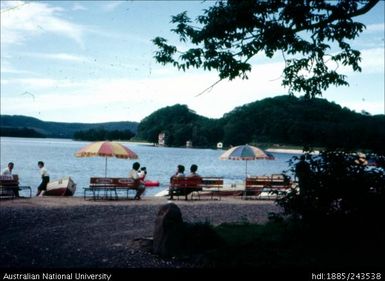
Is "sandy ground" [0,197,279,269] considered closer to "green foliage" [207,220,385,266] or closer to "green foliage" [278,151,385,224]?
"green foliage" [207,220,385,266]

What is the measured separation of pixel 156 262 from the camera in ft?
22.3

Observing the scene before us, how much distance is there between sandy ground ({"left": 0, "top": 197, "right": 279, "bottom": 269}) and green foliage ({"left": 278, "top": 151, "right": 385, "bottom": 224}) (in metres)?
2.28

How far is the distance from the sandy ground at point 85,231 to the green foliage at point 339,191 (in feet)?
7.47

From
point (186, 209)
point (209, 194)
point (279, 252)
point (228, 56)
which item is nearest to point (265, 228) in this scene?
point (279, 252)

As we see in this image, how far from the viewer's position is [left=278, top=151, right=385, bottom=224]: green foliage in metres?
6.71

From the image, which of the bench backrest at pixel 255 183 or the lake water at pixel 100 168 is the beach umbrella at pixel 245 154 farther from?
the lake water at pixel 100 168

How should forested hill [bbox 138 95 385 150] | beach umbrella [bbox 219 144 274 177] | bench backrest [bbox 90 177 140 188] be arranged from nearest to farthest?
bench backrest [bbox 90 177 140 188], beach umbrella [bbox 219 144 274 177], forested hill [bbox 138 95 385 150]

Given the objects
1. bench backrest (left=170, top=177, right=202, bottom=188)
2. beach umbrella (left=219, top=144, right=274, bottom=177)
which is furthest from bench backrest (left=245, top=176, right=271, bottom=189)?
bench backrest (left=170, top=177, right=202, bottom=188)

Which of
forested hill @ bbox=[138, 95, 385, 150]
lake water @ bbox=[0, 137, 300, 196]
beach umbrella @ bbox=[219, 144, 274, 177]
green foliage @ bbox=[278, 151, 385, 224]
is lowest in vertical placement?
lake water @ bbox=[0, 137, 300, 196]

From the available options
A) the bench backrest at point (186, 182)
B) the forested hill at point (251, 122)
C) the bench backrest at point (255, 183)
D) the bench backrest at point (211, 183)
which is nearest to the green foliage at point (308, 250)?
the bench backrest at point (186, 182)

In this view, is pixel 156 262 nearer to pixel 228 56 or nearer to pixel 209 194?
pixel 228 56

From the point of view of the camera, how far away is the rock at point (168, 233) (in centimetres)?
714

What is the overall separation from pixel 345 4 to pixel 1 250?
27.8 feet

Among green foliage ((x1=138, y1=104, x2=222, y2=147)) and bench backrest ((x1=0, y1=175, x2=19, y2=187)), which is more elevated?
green foliage ((x1=138, y1=104, x2=222, y2=147))
